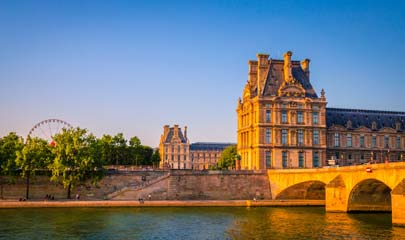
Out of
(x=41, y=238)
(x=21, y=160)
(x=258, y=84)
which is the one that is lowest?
(x=41, y=238)

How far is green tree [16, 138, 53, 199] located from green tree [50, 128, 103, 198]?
6.83 feet

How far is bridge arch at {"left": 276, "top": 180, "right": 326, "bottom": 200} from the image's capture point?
86062 mm

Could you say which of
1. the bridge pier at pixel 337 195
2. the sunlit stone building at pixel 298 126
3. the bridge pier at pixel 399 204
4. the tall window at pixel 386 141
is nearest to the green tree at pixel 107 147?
the sunlit stone building at pixel 298 126

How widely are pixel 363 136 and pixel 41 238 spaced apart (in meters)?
77.1

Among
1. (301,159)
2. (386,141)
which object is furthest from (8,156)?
(386,141)

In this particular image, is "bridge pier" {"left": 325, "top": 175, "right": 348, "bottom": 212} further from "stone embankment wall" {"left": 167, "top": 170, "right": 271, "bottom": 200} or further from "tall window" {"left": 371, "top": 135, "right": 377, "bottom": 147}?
"tall window" {"left": 371, "top": 135, "right": 377, "bottom": 147}

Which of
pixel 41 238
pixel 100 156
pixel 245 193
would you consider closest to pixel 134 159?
pixel 100 156

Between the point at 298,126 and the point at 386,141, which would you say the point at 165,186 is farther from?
the point at 386,141

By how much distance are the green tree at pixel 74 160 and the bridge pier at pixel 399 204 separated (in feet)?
163

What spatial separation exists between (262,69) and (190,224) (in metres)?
54.8

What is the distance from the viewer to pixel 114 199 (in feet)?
282

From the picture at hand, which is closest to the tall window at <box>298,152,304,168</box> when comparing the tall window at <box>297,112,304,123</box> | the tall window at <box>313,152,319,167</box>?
the tall window at <box>313,152,319,167</box>

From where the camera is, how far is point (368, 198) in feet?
228

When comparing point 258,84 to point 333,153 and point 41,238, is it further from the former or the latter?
point 41,238
